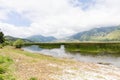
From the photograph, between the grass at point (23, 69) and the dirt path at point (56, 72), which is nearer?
the grass at point (23, 69)

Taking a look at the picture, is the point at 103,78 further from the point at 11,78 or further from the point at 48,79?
the point at 11,78

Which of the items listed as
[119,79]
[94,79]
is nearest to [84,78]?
[94,79]

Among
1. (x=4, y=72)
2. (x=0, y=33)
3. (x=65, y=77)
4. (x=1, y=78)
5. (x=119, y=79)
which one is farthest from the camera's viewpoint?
(x=0, y=33)

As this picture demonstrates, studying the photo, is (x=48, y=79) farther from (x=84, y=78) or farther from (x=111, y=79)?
(x=111, y=79)

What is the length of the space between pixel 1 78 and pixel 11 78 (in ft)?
4.29

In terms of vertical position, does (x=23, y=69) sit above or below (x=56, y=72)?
above

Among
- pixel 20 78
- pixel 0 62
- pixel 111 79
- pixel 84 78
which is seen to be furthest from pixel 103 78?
pixel 0 62

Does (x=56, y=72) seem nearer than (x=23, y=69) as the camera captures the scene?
Yes

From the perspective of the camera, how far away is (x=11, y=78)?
1886 cm

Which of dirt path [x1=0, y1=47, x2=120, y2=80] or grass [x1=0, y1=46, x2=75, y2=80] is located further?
dirt path [x1=0, y1=47, x2=120, y2=80]

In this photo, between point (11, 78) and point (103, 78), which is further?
point (103, 78)

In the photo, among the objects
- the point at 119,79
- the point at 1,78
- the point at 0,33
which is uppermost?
the point at 0,33

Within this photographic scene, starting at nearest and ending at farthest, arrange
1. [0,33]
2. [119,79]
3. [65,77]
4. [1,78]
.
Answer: [1,78] → [65,77] → [119,79] → [0,33]

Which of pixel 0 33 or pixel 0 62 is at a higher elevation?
pixel 0 33
